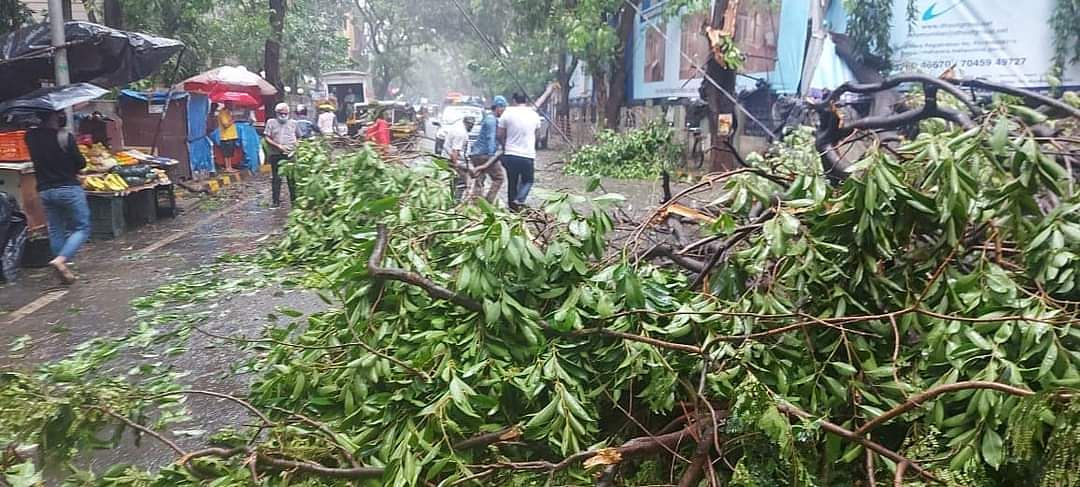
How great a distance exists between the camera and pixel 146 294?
631cm

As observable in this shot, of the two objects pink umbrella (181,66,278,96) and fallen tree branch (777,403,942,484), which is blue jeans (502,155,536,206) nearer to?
fallen tree branch (777,403,942,484)

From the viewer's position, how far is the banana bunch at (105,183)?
863cm

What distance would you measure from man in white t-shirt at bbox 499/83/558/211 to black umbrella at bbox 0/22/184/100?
15.5 ft

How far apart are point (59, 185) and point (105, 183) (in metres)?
2.18

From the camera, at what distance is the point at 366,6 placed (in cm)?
4431

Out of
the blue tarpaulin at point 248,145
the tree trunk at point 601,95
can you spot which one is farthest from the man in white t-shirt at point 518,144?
the tree trunk at point 601,95

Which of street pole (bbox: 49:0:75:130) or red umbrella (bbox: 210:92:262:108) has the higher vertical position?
street pole (bbox: 49:0:75:130)

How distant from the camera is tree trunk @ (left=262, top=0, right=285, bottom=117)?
1719cm

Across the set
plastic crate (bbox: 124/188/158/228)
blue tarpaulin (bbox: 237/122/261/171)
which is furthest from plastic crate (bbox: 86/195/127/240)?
blue tarpaulin (bbox: 237/122/261/171)

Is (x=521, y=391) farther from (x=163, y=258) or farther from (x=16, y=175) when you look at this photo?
(x=16, y=175)

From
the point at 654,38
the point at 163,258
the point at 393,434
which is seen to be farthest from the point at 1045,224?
the point at 654,38

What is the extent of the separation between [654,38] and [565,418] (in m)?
18.6

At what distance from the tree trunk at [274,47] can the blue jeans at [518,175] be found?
33.2 feet

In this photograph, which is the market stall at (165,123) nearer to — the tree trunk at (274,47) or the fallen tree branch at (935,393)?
the tree trunk at (274,47)
